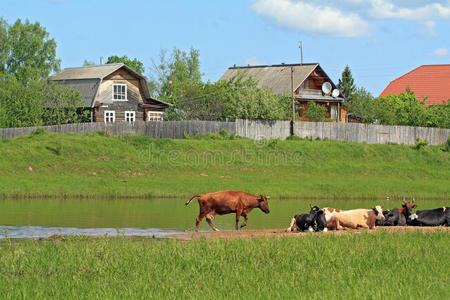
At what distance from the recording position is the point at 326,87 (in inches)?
2958

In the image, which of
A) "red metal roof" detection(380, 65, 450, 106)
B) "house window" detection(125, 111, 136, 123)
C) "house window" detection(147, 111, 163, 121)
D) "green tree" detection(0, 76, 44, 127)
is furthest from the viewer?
"red metal roof" detection(380, 65, 450, 106)

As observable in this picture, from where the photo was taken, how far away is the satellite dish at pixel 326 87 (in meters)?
74.8

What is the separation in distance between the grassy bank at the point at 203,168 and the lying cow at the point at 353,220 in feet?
55.8

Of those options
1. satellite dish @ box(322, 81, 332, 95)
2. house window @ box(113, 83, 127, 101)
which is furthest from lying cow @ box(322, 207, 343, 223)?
satellite dish @ box(322, 81, 332, 95)

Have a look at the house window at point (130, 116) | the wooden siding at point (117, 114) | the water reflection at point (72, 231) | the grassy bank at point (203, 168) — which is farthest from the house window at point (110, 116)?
the water reflection at point (72, 231)

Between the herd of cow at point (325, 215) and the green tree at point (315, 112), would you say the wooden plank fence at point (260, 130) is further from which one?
the herd of cow at point (325, 215)

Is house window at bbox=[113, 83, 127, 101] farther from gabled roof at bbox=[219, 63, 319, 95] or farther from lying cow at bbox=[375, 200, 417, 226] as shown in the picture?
lying cow at bbox=[375, 200, 417, 226]

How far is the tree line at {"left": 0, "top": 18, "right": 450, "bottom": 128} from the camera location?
59.4 meters

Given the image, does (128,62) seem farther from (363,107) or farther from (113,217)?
(113,217)

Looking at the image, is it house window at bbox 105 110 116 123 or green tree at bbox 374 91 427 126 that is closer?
house window at bbox 105 110 116 123

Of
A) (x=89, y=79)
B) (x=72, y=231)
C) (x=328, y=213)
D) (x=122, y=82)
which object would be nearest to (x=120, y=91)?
(x=122, y=82)

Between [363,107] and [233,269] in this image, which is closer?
[233,269]

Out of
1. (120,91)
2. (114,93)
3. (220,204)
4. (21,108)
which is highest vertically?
(120,91)

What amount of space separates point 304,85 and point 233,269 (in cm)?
6283
